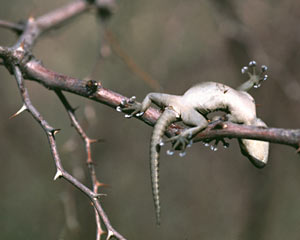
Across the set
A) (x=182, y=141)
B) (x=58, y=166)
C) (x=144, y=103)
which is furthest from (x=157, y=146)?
(x=58, y=166)

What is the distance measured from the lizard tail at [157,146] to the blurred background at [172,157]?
9.82ft

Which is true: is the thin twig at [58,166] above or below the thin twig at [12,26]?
below

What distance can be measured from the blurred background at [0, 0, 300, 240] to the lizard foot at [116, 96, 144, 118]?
287 centimetres

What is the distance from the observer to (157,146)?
163 cm

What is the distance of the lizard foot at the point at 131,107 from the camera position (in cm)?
178

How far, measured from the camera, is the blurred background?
4879 millimetres

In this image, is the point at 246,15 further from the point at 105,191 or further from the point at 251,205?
the point at 105,191

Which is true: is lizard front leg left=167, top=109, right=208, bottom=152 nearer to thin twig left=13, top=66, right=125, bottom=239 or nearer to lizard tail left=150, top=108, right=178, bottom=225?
lizard tail left=150, top=108, right=178, bottom=225

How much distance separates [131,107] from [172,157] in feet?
12.7

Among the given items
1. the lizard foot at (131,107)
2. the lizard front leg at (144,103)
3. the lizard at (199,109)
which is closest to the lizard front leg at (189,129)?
the lizard at (199,109)

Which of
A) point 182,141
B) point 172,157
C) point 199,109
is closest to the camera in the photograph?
point 182,141

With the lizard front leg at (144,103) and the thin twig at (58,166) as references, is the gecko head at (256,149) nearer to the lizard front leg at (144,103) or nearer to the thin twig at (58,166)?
the lizard front leg at (144,103)

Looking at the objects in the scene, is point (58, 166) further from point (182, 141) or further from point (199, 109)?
point (199, 109)

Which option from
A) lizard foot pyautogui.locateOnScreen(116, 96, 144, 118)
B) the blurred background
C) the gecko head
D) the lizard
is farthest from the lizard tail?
the blurred background
